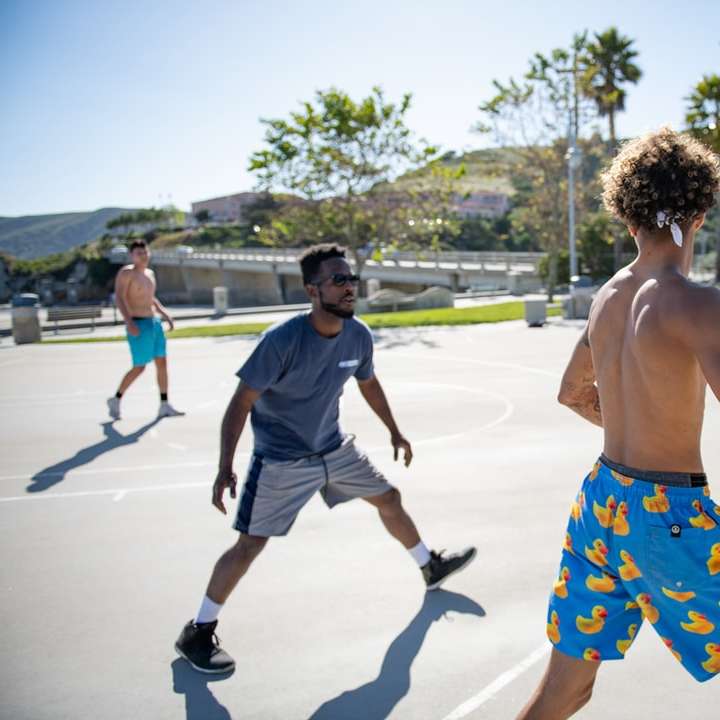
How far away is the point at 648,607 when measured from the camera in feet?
6.87

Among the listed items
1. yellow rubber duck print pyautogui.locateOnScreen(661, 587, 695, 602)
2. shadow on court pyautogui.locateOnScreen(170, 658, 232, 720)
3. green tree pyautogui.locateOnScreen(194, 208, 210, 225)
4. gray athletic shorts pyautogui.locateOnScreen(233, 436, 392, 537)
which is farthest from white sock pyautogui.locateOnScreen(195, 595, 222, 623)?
green tree pyautogui.locateOnScreen(194, 208, 210, 225)

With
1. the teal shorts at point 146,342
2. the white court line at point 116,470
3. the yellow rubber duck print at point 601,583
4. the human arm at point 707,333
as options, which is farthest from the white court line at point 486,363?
the human arm at point 707,333

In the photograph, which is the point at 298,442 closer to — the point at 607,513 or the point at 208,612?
the point at 208,612

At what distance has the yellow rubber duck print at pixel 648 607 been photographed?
208 cm

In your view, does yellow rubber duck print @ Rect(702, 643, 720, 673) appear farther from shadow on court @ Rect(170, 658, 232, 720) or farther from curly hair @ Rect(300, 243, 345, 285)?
curly hair @ Rect(300, 243, 345, 285)

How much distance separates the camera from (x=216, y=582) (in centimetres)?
336

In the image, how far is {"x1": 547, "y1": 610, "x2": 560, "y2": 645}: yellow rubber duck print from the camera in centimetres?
222

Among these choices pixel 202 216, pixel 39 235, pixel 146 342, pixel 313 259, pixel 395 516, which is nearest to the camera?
pixel 313 259

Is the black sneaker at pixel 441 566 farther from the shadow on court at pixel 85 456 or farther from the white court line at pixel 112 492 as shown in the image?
the shadow on court at pixel 85 456

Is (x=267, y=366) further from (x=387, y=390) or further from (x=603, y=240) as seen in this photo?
(x=603, y=240)

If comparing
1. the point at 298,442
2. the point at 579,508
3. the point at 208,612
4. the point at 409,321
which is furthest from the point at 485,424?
the point at 409,321

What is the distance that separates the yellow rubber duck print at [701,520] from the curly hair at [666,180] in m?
0.77

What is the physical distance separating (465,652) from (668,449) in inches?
64.7

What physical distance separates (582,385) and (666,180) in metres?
0.71
